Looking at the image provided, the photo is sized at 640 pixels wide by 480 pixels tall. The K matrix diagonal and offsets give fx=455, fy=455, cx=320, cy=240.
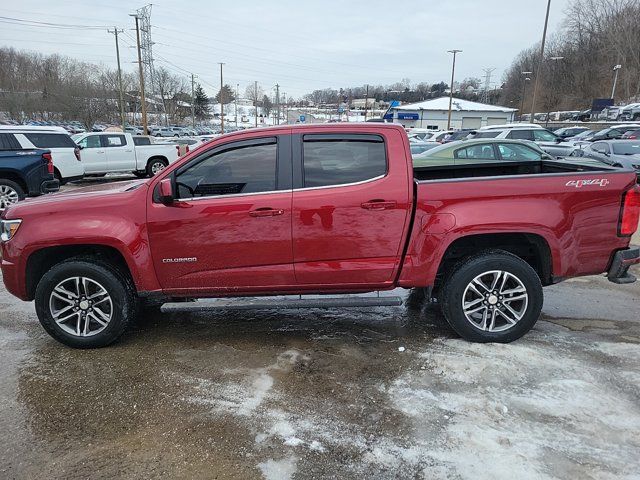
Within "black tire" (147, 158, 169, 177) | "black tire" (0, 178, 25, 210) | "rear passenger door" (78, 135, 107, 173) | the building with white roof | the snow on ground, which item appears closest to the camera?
the snow on ground

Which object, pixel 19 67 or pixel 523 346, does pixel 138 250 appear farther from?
pixel 19 67

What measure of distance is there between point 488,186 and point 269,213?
1796 mm

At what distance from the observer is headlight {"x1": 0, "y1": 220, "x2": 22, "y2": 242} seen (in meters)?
3.87

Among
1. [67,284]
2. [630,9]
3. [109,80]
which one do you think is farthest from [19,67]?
[630,9]

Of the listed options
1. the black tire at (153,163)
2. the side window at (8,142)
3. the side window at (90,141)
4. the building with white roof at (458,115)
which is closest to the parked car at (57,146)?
the side window at (8,142)

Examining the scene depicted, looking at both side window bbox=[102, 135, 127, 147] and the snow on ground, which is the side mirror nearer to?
the snow on ground

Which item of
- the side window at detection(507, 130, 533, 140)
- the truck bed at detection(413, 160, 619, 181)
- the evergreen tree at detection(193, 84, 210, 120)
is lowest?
the truck bed at detection(413, 160, 619, 181)

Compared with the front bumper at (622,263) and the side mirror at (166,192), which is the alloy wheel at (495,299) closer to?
the front bumper at (622,263)

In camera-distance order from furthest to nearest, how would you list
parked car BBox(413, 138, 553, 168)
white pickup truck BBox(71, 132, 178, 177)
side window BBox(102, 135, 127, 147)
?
1. side window BBox(102, 135, 127, 147)
2. white pickup truck BBox(71, 132, 178, 177)
3. parked car BBox(413, 138, 553, 168)

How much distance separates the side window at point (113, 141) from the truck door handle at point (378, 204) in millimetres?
15238

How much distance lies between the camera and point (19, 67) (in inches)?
2741

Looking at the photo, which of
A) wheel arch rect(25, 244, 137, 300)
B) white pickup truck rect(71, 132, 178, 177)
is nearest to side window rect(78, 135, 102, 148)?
white pickup truck rect(71, 132, 178, 177)

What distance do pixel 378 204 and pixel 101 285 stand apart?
7.97 ft

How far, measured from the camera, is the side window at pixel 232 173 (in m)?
3.79
